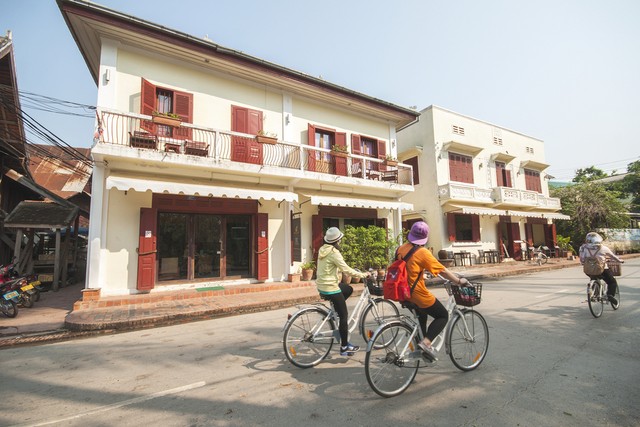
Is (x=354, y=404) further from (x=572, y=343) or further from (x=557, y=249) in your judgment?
(x=557, y=249)

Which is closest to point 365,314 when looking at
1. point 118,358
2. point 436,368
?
point 436,368

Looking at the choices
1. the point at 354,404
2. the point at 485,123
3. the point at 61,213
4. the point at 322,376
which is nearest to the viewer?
the point at 354,404

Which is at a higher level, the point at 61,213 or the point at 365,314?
the point at 61,213

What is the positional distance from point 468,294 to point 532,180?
22444 millimetres

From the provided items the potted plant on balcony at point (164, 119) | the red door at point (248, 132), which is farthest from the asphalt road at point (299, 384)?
the red door at point (248, 132)

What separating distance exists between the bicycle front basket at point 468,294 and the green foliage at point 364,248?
7.13 meters

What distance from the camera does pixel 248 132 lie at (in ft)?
34.3

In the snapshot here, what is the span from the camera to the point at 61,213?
34.0 feet

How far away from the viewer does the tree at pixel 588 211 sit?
67.9 feet

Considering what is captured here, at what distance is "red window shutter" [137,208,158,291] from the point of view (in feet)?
27.1

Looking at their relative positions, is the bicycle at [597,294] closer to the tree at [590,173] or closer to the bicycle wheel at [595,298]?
the bicycle wheel at [595,298]

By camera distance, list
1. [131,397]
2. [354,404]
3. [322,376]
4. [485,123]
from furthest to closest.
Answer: [485,123], [322,376], [131,397], [354,404]

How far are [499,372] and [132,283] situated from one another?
28.6 ft

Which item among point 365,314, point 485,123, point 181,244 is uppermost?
point 485,123
